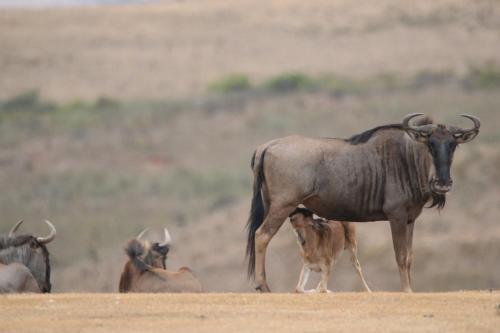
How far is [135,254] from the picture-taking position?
17.6 meters

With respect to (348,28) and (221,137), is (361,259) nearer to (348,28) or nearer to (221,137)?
(221,137)

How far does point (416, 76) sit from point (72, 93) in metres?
18.0

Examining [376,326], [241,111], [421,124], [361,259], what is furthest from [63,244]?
[376,326]

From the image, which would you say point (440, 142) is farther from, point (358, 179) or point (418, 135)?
point (358, 179)

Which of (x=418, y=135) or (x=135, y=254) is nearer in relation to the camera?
(x=418, y=135)

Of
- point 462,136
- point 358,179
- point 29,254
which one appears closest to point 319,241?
point 358,179

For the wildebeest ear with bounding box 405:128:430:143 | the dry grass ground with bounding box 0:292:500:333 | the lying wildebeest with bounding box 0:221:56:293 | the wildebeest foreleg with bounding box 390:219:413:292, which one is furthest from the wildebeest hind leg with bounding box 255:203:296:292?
the lying wildebeest with bounding box 0:221:56:293

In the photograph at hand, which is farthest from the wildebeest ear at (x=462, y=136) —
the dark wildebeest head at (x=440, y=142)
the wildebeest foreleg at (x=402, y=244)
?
the wildebeest foreleg at (x=402, y=244)

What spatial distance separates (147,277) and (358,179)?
10.4ft

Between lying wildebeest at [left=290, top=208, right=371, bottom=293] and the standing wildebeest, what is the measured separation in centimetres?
87

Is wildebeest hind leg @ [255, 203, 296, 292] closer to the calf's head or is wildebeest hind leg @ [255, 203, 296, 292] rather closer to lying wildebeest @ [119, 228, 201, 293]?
lying wildebeest @ [119, 228, 201, 293]

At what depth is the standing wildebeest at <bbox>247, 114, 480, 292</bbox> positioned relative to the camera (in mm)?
15867

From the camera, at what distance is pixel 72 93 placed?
69188mm

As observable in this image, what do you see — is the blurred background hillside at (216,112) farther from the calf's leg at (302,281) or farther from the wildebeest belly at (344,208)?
the wildebeest belly at (344,208)
